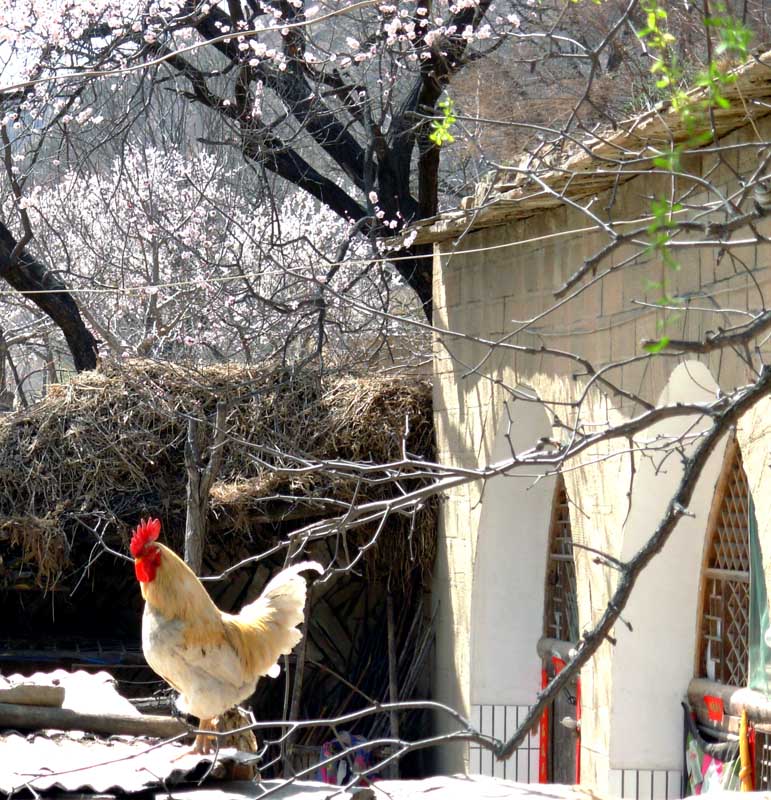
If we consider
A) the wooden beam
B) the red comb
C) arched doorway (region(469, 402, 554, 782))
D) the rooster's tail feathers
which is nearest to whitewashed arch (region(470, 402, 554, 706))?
arched doorway (region(469, 402, 554, 782))

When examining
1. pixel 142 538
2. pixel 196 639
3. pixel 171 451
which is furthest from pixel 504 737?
pixel 142 538

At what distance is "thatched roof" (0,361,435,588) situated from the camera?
10086mm

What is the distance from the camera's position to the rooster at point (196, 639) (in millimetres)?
5477

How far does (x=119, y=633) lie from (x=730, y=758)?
6780mm

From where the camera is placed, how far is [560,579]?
923cm

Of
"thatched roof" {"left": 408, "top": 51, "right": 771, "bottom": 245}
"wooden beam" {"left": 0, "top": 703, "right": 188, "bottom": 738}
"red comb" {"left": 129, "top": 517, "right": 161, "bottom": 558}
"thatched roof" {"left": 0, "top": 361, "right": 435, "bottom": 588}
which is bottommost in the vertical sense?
"wooden beam" {"left": 0, "top": 703, "right": 188, "bottom": 738}

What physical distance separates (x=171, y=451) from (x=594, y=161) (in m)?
5.64

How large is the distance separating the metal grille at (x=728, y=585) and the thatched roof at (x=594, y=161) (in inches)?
67.8

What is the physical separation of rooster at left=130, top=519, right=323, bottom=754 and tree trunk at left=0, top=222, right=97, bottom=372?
7.00 meters

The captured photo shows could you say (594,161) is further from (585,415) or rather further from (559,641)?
(559,641)

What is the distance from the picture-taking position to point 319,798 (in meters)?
4.31

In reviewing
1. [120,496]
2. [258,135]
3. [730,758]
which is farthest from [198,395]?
[730,758]

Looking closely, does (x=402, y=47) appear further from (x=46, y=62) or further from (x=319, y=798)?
(x=319, y=798)

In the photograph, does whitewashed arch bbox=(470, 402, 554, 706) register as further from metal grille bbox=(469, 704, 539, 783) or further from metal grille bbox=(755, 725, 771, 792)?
metal grille bbox=(755, 725, 771, 792)
